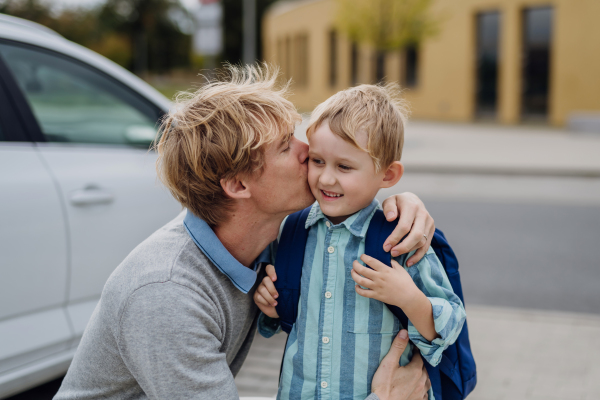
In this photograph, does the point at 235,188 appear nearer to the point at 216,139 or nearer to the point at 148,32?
the point at 216,139

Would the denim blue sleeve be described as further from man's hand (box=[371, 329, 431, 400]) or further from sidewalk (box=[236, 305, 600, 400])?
sidewalk (box=[236, 305, 600, 400])

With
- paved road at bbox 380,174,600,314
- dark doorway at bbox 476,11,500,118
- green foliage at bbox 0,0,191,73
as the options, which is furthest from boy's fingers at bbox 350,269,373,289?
green foliage at bbox 0,0,191,73

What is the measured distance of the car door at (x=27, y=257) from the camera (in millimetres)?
2580

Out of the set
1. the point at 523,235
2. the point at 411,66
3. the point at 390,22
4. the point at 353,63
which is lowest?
the point at 523,235

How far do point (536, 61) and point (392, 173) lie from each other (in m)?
21.5

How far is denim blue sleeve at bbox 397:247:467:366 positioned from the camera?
5.37ft

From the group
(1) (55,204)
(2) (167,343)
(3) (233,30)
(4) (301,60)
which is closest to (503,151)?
(1) (55,204)

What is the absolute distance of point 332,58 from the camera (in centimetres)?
3088

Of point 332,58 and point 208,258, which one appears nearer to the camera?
point 208,258

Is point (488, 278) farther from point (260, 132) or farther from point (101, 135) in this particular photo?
point (260, 132)

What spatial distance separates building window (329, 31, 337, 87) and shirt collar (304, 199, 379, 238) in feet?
96.8

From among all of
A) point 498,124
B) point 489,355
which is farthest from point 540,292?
point 498,124

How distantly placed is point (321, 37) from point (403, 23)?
14303mm

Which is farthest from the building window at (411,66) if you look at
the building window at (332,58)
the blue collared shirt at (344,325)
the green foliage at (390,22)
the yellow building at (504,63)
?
the blue collared shirt at (344,325)
